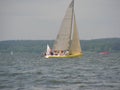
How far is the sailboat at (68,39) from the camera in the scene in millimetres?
80006

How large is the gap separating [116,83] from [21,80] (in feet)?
28.9

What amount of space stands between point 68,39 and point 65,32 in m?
1.75

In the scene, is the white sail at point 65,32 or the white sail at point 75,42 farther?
the white sail at point 75,42

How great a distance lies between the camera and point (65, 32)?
8088 cm

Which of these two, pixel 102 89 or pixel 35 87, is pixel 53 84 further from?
pixel 102 89

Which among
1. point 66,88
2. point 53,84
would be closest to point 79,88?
point 66,88

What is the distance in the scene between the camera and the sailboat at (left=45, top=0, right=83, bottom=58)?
262 feet

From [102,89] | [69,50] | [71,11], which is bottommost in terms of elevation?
[102,89]

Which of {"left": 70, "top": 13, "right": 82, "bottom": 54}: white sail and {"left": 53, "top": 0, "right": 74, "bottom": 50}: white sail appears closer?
{"left": 53, "top": 0, "right": 74, "bottom": 50}: white sail

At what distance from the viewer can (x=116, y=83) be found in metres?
35.0

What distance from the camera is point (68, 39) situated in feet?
268

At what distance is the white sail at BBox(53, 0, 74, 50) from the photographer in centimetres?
7994

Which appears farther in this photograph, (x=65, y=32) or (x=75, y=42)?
(x=65, y=32)

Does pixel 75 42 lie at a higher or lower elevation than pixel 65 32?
lower
